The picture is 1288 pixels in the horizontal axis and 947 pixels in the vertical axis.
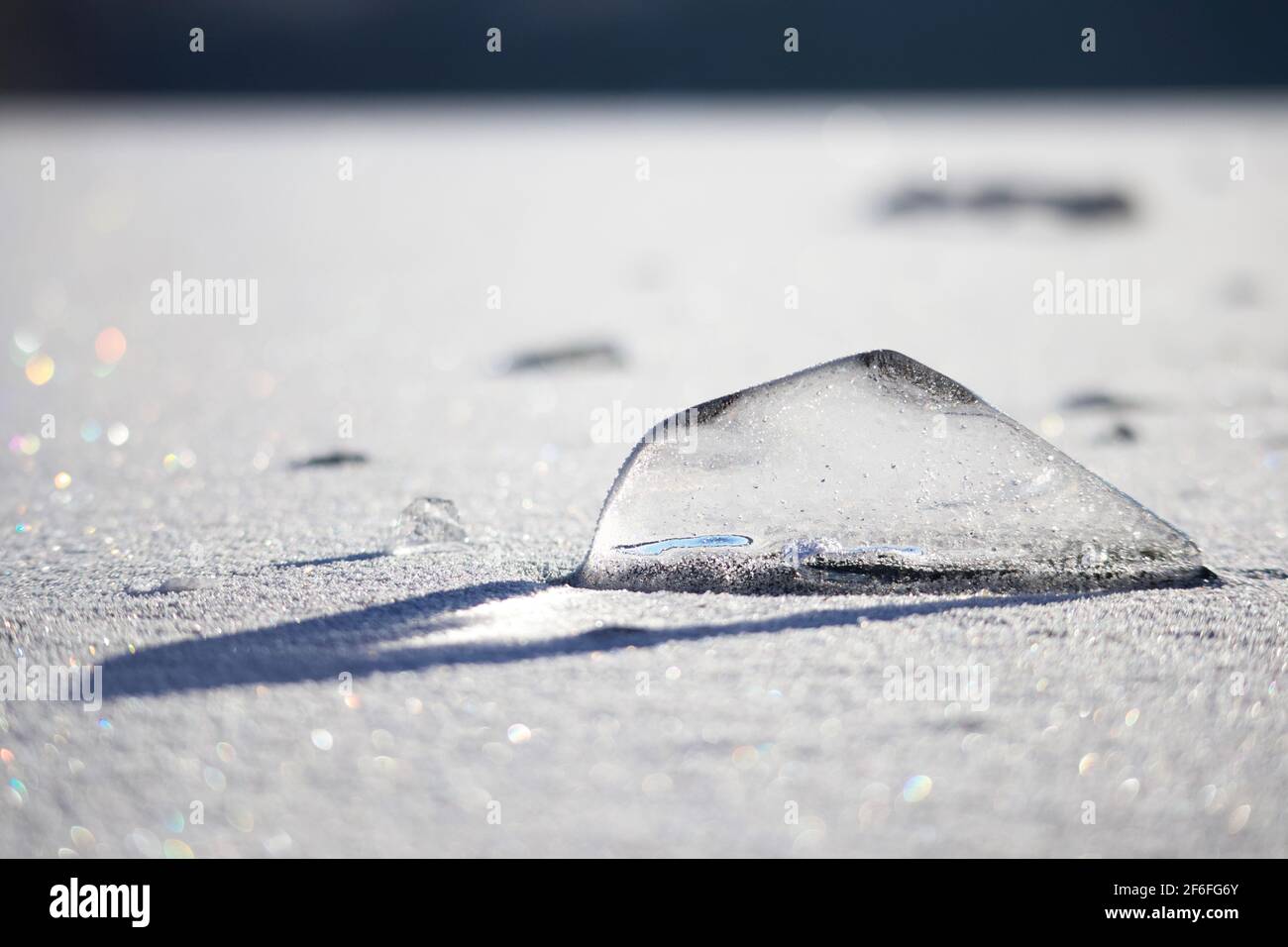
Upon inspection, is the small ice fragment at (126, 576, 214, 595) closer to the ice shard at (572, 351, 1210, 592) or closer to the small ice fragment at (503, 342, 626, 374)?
the ice shard at (572, 351, 1210, 592)

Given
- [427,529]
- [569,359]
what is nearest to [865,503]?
[427,529]

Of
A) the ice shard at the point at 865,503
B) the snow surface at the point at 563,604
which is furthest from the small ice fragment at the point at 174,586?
the ice shard at the point at 865,503

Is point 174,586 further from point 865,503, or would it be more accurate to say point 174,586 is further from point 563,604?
point 865,503

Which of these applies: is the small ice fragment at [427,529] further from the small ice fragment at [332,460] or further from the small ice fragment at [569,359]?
the small ice fragment at [569,359]

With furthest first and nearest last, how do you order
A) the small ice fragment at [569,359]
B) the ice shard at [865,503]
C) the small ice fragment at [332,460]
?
the small ice fragment at [569,359] < the small ice fragment at [332,460] < the ice shard at [865,503]

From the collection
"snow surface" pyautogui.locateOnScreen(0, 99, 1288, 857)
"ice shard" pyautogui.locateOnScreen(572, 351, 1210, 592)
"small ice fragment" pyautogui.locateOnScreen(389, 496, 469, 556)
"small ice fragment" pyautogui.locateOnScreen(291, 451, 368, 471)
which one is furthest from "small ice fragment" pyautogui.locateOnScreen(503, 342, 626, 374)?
"ice shard" pyautogui.locateOnScreen(572, 351, 1210, 592)

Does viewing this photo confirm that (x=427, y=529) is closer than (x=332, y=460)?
Yes
